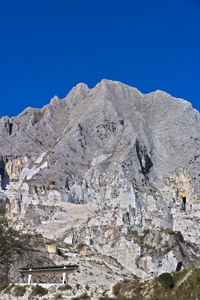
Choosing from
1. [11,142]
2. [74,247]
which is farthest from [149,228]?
[11,142]

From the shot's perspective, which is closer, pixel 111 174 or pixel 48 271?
pixel 48 271

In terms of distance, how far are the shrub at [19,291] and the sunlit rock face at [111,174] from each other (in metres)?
23.3

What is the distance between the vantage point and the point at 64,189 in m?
94.1

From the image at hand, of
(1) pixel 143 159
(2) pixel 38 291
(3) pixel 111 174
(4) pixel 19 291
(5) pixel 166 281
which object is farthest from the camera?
(1) pixel 143 159

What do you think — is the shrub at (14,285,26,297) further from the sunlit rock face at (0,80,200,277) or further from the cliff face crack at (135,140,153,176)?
the cliff face crack at (135,140,153,176)

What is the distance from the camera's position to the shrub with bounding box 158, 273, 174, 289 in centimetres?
2882

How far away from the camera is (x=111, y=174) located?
3701 inches

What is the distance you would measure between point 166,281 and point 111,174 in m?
65.1

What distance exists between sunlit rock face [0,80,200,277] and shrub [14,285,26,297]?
919 inches

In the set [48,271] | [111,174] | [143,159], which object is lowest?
[48,271]

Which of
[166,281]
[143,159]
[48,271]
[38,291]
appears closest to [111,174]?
[143,159]

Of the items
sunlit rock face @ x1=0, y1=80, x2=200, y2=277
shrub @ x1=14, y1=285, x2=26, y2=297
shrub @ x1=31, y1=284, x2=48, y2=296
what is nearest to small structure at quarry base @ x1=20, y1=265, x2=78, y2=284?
shrub @ x1=14, y1=285, x2=26, y2=297

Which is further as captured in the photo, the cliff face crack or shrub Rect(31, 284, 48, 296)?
the cliff face crack

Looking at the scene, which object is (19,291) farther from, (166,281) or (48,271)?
(166,281)
